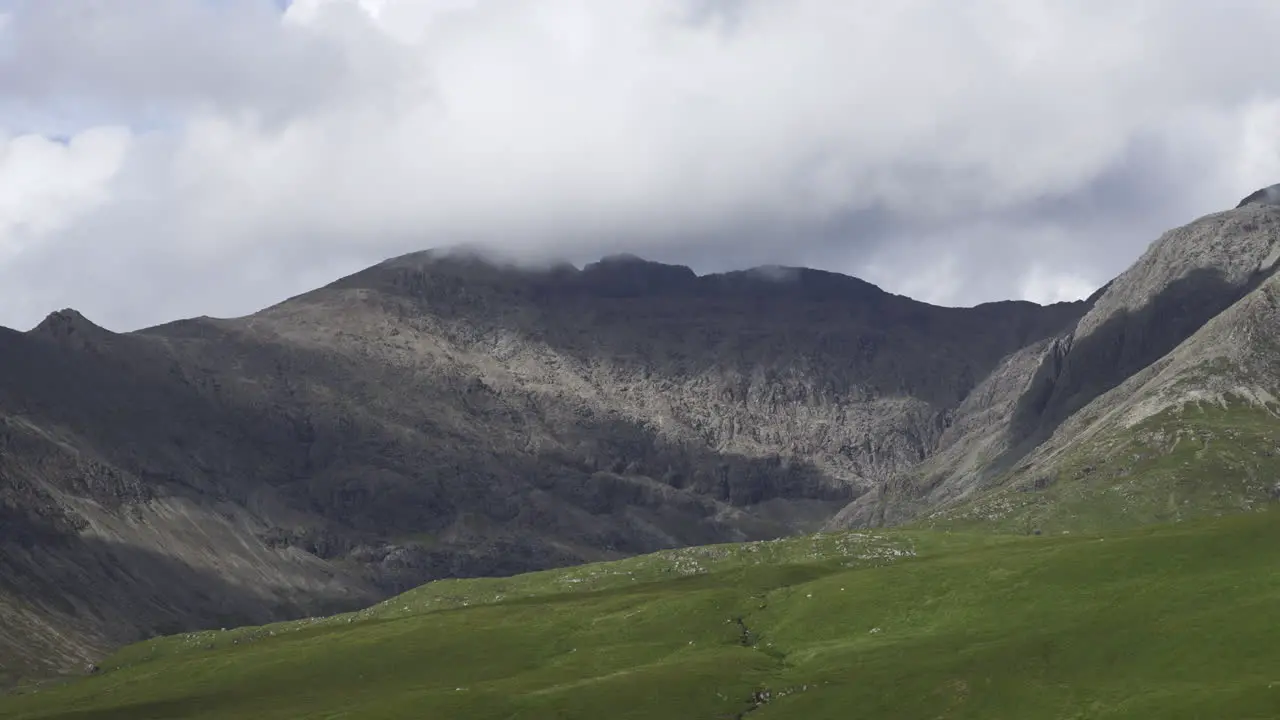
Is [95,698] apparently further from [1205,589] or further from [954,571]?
[1205,589]

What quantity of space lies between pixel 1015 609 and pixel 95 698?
386ft

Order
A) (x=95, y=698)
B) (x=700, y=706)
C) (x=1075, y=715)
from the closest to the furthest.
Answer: (x=1075, y=715)
(x=700, y=706)
(x=95, y=698)

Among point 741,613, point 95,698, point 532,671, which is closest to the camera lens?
point 532,671

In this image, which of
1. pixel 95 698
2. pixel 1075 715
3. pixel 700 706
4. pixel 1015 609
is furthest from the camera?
pixel 95 698

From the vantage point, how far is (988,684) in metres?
119

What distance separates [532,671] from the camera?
160 meters

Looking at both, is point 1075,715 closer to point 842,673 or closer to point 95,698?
point 842,673

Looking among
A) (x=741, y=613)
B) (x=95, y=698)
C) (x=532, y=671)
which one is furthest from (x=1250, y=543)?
(x=95, y=698)

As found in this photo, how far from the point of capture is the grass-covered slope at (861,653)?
383 ft

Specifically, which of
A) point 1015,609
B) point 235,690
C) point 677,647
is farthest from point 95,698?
point 1015,609

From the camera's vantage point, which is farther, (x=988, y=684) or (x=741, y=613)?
(x=741, y=613)

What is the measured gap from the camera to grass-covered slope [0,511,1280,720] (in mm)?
116875

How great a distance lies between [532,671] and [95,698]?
221 ft

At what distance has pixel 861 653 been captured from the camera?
141 metres
